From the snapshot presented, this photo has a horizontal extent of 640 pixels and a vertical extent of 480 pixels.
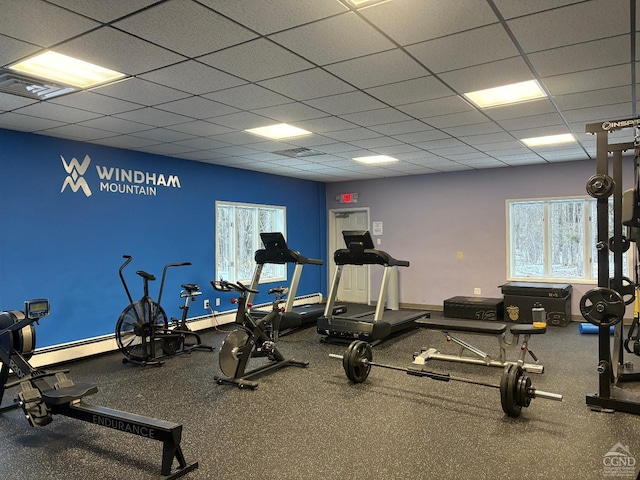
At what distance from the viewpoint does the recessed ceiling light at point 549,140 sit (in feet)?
18.1

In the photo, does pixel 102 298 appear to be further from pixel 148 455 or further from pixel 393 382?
pixel 393 382

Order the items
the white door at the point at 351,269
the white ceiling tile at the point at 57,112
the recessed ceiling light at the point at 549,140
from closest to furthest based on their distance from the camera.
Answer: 1. the white ceiling tile at the point at 57,112
2. the recessed ceiling light at the point at 549,140
3. the white door at the point at 351,269

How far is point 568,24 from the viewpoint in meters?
2.57

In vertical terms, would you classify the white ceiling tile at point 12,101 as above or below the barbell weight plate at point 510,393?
above

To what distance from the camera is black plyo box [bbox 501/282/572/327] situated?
6.85m

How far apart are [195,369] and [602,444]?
12.3 feet

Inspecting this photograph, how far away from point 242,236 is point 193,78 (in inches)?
187

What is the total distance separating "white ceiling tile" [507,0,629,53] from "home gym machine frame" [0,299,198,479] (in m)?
3.08

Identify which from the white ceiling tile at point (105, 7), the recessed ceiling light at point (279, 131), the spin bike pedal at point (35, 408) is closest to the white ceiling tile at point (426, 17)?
the white ceiling tile at point (105, 7)

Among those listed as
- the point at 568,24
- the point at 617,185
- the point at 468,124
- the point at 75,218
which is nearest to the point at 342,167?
the point at 468,124

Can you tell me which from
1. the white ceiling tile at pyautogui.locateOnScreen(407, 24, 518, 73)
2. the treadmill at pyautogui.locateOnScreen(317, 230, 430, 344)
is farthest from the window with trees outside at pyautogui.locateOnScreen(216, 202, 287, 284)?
the white ceiling tile at pyautogui.locateOnScreen(407, 24, 518, 73)

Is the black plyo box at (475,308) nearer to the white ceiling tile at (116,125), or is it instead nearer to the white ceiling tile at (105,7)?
the white ceiling tile at (116,125)

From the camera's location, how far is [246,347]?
14.4 feet

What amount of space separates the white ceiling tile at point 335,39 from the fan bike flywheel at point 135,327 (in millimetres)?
3518
